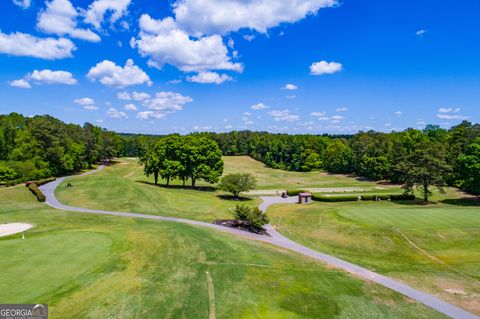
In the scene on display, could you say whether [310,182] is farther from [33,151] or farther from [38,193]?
[33,151]

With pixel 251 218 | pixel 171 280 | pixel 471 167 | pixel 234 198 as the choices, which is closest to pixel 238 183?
pixel 234 198

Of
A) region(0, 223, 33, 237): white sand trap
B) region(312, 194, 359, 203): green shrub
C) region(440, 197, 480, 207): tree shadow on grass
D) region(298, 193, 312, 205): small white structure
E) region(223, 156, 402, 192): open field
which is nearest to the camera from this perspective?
region(0, 223, 33, 237): white sand trap

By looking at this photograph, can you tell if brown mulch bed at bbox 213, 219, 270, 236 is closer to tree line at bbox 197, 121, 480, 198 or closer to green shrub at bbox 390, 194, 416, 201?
green shrub at bbox 390, 194, 416, 201

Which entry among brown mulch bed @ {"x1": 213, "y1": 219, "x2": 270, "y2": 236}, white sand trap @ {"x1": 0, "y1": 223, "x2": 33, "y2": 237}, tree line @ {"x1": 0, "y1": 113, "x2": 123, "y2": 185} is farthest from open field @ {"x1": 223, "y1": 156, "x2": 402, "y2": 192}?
white sand trap @ {"x1": 0, "y1": 223, "x2": 33, "y2": 237}

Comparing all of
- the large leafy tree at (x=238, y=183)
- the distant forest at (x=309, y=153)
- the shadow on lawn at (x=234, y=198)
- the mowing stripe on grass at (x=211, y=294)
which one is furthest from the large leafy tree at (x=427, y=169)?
the mowing stripe on grass at (x=211, y=294)

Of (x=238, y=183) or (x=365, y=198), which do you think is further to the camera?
(x=365, y=198)

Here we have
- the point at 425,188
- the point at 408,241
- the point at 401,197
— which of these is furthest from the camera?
the point at 401,197

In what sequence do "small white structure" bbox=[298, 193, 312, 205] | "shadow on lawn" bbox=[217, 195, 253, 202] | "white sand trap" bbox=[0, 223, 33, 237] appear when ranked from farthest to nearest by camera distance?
"shadow on lawn" bbox=[217, 195, 253, 202] < "small white structure" bbox=[298, 193, 312, 205] < "white sand trap" bbox=[0, 223, 33, 237]
